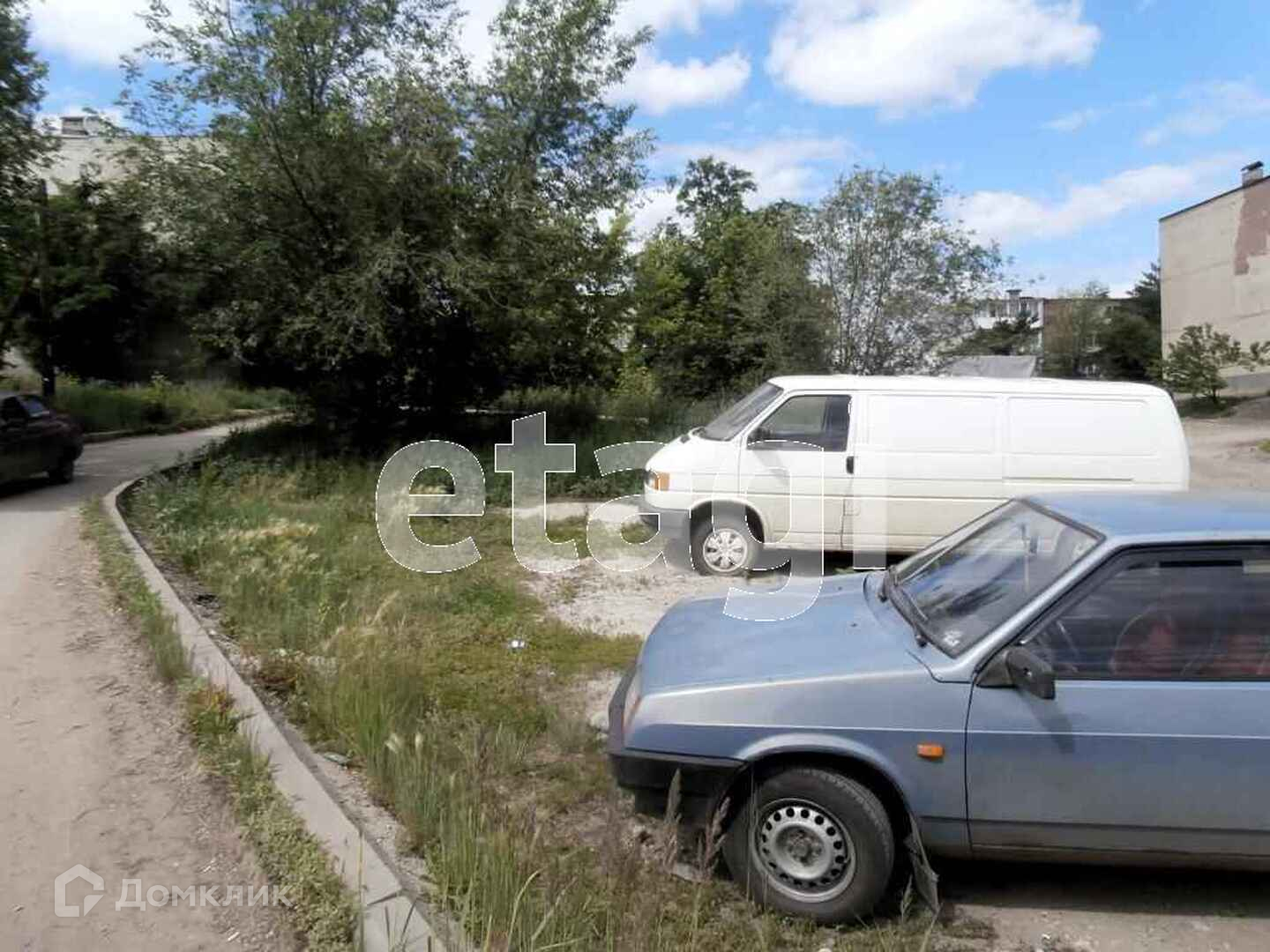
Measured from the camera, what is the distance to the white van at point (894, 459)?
28.9 feet

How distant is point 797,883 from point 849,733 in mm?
575

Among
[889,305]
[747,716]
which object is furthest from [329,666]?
[889,305]

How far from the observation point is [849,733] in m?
3.59

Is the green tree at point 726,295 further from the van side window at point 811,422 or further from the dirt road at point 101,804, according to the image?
the dirt road at point 101,804

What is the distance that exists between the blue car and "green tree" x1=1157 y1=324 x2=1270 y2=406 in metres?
34.9

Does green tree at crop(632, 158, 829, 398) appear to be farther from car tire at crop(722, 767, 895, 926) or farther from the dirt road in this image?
car tire at crop(722, 767, 895, 926)

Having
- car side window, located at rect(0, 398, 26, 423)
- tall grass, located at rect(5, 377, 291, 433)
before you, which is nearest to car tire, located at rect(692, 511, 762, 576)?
car side window, located at rect(0, 398, 26, 423)

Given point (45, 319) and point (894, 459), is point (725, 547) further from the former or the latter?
point (45, 319)

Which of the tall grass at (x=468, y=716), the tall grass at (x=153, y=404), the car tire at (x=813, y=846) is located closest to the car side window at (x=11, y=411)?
the tall grass at (x=468, y=716)

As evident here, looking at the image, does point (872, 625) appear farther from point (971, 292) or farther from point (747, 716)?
point (971, 292)

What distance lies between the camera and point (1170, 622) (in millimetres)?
3697

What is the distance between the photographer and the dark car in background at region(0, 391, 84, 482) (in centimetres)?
1398

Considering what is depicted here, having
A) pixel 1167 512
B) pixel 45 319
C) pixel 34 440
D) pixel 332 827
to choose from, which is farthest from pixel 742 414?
pixel 45 319

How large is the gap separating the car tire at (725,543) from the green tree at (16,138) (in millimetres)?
12693
